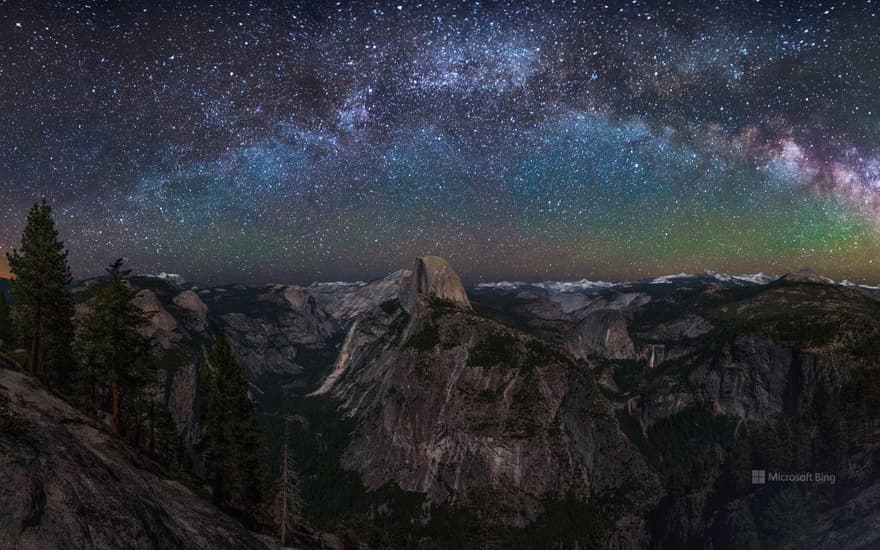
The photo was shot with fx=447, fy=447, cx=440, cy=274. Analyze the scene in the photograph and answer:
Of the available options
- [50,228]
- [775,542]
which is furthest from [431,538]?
[50,228]

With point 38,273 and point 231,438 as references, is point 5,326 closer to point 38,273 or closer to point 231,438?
point 38,273

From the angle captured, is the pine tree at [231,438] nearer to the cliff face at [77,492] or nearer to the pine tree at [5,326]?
the cliff face at [77,492]

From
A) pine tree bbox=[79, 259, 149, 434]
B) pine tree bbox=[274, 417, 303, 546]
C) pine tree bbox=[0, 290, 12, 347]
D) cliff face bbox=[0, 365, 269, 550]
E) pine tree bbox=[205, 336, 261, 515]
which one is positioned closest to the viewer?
cliff face bbox=[0, 365, 269, 550]

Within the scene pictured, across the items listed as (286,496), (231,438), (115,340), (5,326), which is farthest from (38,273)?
(5,326)

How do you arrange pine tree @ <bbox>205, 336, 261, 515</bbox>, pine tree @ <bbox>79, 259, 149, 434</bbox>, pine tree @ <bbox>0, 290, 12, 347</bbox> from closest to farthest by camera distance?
1. pine tree @ <bbox>79, 259, 149, 434</bbox>
2. pine tree @ <bbox>205, 336, 261, 515</bbox>
3. pine tree @ <bbox>0, 290, 12, 347</bbox>

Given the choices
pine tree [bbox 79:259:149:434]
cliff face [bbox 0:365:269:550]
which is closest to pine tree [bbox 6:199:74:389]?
pine tree [bbox 79:259:149:434]

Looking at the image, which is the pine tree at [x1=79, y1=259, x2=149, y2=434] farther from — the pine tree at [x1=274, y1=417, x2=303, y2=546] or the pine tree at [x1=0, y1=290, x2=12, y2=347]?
the pine tree at [x1=0, y1=290, x2=12, y2=347]

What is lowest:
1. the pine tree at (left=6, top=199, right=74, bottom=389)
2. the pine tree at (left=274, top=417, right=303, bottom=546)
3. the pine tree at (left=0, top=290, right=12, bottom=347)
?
the pine tree at (left=274, top=417, right=303, bottom=546)
